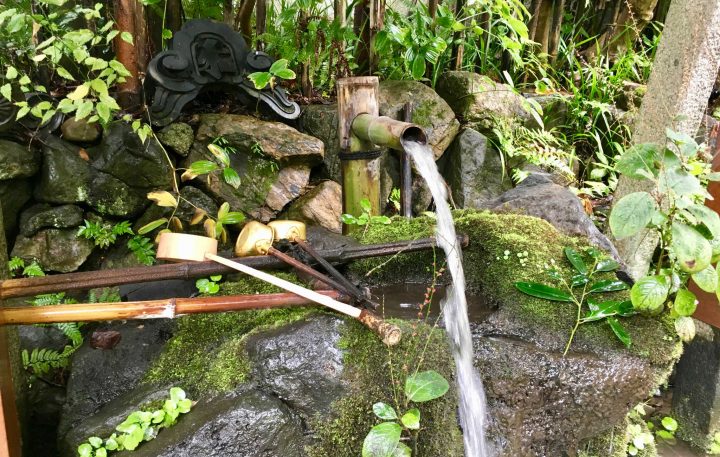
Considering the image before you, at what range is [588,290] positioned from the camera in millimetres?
2367

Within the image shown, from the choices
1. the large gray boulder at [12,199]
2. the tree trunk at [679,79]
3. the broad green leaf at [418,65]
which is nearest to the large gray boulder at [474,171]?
the broad green leaf at [418,65]

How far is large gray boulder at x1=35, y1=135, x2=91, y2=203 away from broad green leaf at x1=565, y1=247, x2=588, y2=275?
2851 mm

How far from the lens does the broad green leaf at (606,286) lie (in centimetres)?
235

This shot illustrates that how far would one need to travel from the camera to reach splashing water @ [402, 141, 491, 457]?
2072 millimetres

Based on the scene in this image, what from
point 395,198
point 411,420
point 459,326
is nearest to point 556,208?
point 459,326

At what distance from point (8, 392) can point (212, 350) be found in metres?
0.74

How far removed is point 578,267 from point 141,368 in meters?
2.13

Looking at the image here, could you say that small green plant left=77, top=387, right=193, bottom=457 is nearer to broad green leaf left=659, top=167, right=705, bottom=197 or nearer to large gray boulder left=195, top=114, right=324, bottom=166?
large gray boulder left=195, top=114, right=324, bottom=166

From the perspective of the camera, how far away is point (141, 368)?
2127 mm

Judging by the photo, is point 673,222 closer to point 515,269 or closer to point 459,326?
point 515,269

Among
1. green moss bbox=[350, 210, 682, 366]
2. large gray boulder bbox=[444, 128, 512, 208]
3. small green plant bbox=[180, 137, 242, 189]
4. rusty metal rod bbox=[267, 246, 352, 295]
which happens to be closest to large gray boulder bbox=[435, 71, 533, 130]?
large gray boulder bbox=[444, 128, 512, 208]

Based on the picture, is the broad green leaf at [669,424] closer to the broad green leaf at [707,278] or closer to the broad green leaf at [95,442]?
the broad green leaf at [707,278]

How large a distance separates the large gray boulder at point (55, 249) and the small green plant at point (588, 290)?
8.50ft

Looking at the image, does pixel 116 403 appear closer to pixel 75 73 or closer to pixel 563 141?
pixel 75 73
